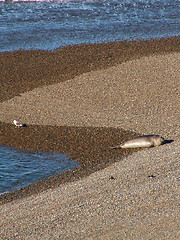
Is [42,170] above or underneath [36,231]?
underneath

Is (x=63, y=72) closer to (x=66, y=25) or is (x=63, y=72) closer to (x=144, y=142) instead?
(x=144, y=142)

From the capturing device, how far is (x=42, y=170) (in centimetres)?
1118

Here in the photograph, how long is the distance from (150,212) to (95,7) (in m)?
36.1

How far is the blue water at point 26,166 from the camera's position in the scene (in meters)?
10.7

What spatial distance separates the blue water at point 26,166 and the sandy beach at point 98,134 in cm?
37

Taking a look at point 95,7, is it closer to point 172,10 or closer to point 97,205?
point 172,10

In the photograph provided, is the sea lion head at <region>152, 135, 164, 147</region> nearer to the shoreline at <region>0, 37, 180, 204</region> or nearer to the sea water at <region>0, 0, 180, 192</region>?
the shoreline at <region>0, 37, 180, 204</region>

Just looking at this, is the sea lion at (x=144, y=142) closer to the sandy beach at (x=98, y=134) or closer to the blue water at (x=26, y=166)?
the sandy beach at (x=98, y=134)

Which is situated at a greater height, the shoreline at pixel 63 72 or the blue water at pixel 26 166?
the shoreline at pixel 63 72

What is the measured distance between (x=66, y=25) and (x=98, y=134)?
2102 centimetres

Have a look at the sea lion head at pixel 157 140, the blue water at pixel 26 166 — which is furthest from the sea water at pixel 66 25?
the sea lion head at pixel 157 140

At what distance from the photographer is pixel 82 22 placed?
110 feet

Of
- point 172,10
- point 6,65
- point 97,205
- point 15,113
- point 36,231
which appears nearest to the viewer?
point 36,231

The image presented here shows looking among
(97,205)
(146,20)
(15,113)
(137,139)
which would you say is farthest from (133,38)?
(97,205)
